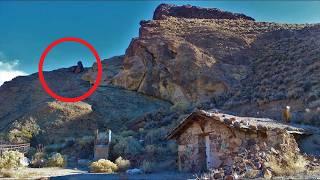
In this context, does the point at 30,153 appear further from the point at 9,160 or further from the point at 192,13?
the point at 192,13

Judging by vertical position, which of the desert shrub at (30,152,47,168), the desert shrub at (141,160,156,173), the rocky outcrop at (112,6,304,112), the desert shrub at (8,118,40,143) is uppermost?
the rocky outcrop at (112,6,304,112)

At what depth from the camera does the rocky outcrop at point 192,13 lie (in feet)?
216

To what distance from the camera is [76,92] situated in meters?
53.3

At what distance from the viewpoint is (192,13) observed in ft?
220

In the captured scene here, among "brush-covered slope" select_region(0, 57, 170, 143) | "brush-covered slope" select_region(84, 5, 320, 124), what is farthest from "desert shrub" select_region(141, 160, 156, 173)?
"brush-covered slope" select_region(0, 57, 170, 143)

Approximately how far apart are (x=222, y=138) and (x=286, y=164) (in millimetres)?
4893

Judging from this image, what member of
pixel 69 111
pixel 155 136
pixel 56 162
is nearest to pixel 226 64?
pixel 69 111

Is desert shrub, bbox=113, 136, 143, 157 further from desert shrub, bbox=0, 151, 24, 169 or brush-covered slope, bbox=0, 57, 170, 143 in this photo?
brush-covered slope, bbox=0, 57, 170, 143

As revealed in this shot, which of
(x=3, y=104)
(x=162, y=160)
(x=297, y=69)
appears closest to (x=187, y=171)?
(x=162, y=160)

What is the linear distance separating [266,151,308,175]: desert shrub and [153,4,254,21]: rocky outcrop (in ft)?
171

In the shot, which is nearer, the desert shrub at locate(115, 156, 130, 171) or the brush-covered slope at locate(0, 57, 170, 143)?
the desert shrub at locate(115, 156, 130, 171)

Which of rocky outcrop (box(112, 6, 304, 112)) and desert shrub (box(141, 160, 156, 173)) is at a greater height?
rocky outcrop (box(112, 6, 304, 112))

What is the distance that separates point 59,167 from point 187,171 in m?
9.44

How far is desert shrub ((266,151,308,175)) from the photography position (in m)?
13.0
